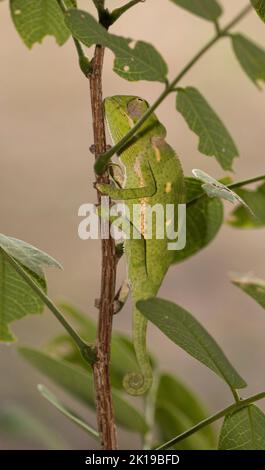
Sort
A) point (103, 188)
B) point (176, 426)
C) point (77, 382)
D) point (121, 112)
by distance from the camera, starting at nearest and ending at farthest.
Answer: point (103, 188), point (121, 112), point (77, 382), point (176, 426)

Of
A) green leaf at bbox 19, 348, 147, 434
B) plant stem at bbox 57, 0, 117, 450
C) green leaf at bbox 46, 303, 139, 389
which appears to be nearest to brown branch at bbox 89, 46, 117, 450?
plant stem at bbox 57, 0, 117, 450

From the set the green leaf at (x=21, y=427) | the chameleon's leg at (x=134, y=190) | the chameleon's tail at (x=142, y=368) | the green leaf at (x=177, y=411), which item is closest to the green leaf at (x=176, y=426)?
the green leaf at (x=177, y=411)

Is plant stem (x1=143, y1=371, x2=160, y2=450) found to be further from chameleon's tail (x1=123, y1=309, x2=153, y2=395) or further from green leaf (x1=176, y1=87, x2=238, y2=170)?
green leaf (x1=176, y1=87, x2=238, y2=170)

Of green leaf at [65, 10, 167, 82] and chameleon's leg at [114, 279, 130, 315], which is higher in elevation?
green leaf at [65, 10, 167, 82]

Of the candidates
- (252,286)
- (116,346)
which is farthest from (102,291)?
(116,346)

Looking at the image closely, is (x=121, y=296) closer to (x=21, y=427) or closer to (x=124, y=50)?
(x=124, y=50)
